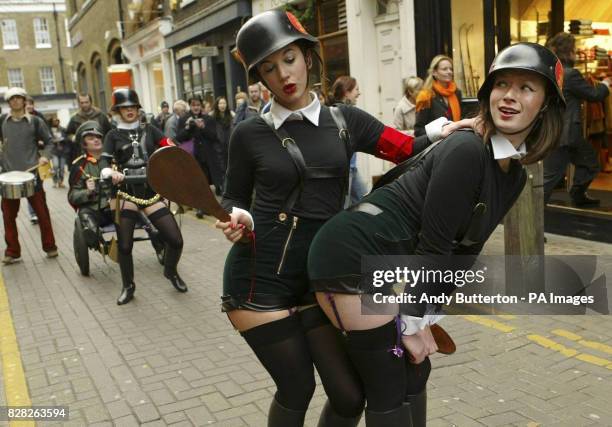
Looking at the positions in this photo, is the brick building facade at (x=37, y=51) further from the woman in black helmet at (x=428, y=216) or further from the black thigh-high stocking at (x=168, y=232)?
the woman in black helmet at (x=428, y=216)

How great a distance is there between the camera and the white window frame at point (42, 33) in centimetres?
5500

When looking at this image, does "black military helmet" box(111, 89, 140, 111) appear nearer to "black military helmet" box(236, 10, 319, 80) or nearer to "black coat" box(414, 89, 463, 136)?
"black coat" box(414, 89, 463, 136)

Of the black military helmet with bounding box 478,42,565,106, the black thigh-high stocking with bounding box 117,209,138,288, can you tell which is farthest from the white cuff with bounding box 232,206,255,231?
the black thigh-high stocking with bounding box 117,209,138,288

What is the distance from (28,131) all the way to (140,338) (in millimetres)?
4532

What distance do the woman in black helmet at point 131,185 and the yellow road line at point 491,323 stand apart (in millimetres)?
2879

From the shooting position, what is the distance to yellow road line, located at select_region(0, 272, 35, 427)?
4.11 metres

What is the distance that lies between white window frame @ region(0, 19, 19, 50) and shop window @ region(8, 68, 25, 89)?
6.05ft

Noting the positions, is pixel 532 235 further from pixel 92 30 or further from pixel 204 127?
pixel 92 30

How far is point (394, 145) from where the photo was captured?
2.58 metres

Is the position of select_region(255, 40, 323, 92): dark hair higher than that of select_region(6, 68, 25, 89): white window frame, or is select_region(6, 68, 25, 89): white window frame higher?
select_region(6, 68, 25, 89): white window frame

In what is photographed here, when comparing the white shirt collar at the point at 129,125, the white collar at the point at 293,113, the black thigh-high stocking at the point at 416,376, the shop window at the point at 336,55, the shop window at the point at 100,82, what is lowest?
the black thigh-high stocking at the point at 416,376

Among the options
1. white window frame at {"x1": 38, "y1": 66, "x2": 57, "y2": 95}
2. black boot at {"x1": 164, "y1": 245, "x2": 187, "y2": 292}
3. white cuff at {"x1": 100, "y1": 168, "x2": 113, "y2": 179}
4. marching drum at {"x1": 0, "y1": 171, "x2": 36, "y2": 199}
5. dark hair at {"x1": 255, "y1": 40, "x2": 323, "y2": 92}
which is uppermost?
white window frame at {"x1": 38, "y1": 66, "x2": 57, "y2": 95}

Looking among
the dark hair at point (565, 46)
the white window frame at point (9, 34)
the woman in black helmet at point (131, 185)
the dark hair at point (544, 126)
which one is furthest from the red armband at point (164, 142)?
the white window frame at point (9, 34)

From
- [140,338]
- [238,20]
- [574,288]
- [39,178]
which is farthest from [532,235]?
[238,20]
